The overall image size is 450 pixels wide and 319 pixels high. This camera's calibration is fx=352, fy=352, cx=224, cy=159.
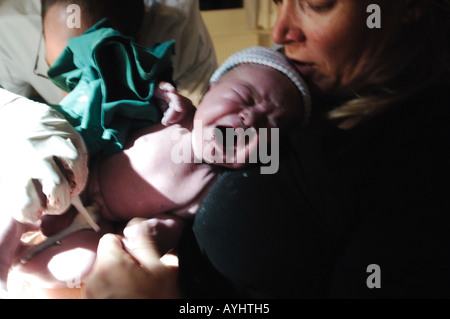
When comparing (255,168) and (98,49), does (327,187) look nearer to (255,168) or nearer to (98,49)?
(255,168)

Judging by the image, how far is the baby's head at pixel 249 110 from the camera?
21.9 inches

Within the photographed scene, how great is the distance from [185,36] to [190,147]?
0.64 metres

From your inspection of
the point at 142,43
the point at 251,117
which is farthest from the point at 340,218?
the point at 142,43

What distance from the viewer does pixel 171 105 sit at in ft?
2.17

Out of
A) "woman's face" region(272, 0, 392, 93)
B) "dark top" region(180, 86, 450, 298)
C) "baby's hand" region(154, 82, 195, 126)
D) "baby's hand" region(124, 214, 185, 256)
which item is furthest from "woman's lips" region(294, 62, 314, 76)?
"baby's hand" region(124, 214, 185, 256)

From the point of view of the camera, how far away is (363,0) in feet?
1.64

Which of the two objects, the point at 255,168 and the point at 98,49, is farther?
the point at 98,49

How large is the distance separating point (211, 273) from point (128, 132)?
1.06ft

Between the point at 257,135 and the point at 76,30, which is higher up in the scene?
the point at 76,30

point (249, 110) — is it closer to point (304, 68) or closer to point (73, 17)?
point (304, 68)

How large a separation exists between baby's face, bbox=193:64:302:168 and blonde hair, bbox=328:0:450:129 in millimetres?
91

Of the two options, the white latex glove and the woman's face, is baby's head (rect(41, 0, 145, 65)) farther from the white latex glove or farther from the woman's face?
the woman's face

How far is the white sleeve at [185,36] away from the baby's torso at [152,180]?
0.47 metres
